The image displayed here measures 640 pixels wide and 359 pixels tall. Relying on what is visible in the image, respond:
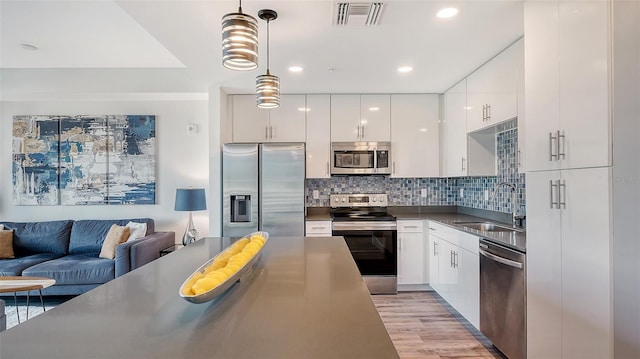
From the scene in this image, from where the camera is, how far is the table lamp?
12.6 ft

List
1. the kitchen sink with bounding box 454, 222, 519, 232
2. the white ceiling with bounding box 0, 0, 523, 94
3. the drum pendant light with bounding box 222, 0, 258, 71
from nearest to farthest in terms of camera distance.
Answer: the drum pendant light with bounding box 222, 0, 258, 71 < the white ceiling with bounding box 0, 0, 523, 94 < the kitchen sink with bounding box 454, 222, 519, 232

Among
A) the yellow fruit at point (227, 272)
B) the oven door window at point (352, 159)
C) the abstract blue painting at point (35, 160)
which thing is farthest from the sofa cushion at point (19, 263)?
the yellow fruit at point (227, 272)

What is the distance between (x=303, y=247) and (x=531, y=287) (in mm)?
1374

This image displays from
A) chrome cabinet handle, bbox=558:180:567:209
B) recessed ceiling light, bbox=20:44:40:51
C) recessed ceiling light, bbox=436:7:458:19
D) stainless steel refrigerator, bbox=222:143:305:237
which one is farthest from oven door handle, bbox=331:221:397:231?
recessed ceiling light, bbox=20:44:40:51

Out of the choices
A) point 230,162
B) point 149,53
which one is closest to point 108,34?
point 149,53

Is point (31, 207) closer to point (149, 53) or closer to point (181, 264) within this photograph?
point (149, 53)

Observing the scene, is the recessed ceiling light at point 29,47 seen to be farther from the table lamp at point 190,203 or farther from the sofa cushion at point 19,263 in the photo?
the sofa cushion at point 19,263

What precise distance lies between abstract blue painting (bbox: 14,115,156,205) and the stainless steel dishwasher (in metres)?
3.99

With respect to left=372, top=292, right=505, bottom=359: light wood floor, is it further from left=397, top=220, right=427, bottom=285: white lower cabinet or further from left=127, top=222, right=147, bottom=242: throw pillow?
left=127, top=222, right=147, bottom=242: throw pillow

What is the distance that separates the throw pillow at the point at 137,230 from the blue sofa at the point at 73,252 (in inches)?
3.8

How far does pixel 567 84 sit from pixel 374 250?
2531mm

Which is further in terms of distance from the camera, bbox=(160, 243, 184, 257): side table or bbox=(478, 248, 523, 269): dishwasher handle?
bbox=(160, 243, 184, 257): side table

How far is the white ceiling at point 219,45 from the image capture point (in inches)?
82.2

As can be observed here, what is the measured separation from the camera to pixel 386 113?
13.1ft
